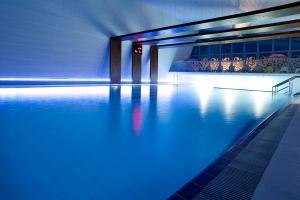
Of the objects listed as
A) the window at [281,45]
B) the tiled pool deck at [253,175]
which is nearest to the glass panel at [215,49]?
the window at [281,45]

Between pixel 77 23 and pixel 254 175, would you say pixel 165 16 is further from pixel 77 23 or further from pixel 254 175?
pixel 254 175

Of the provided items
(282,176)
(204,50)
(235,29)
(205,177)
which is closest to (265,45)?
(204,50)

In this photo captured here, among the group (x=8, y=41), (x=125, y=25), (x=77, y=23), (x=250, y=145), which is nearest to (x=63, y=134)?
(x=250, y=145)

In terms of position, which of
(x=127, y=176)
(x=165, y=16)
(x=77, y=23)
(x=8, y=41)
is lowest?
(x=127, y=176)

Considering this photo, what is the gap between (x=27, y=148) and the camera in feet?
10.3

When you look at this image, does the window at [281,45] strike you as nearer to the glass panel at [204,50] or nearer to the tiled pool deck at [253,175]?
the glass panel at [204,50]

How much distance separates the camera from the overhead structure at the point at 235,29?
7668 mm

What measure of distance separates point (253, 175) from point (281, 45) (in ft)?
58.6

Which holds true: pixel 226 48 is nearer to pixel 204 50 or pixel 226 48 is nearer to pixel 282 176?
pixel 204 50

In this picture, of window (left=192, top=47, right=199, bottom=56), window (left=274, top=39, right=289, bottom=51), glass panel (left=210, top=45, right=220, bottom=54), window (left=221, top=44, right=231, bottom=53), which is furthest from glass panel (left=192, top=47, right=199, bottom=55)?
window (left=274, top=39, right=289, bottom=51)

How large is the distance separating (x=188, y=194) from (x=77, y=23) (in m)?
11.7

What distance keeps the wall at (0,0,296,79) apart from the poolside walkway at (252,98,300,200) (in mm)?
7098

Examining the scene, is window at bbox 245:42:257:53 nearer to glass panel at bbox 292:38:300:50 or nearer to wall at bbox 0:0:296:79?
glass panel at bbox 292:38:300:50

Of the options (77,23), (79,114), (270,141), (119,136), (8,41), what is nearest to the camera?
(270,141)
